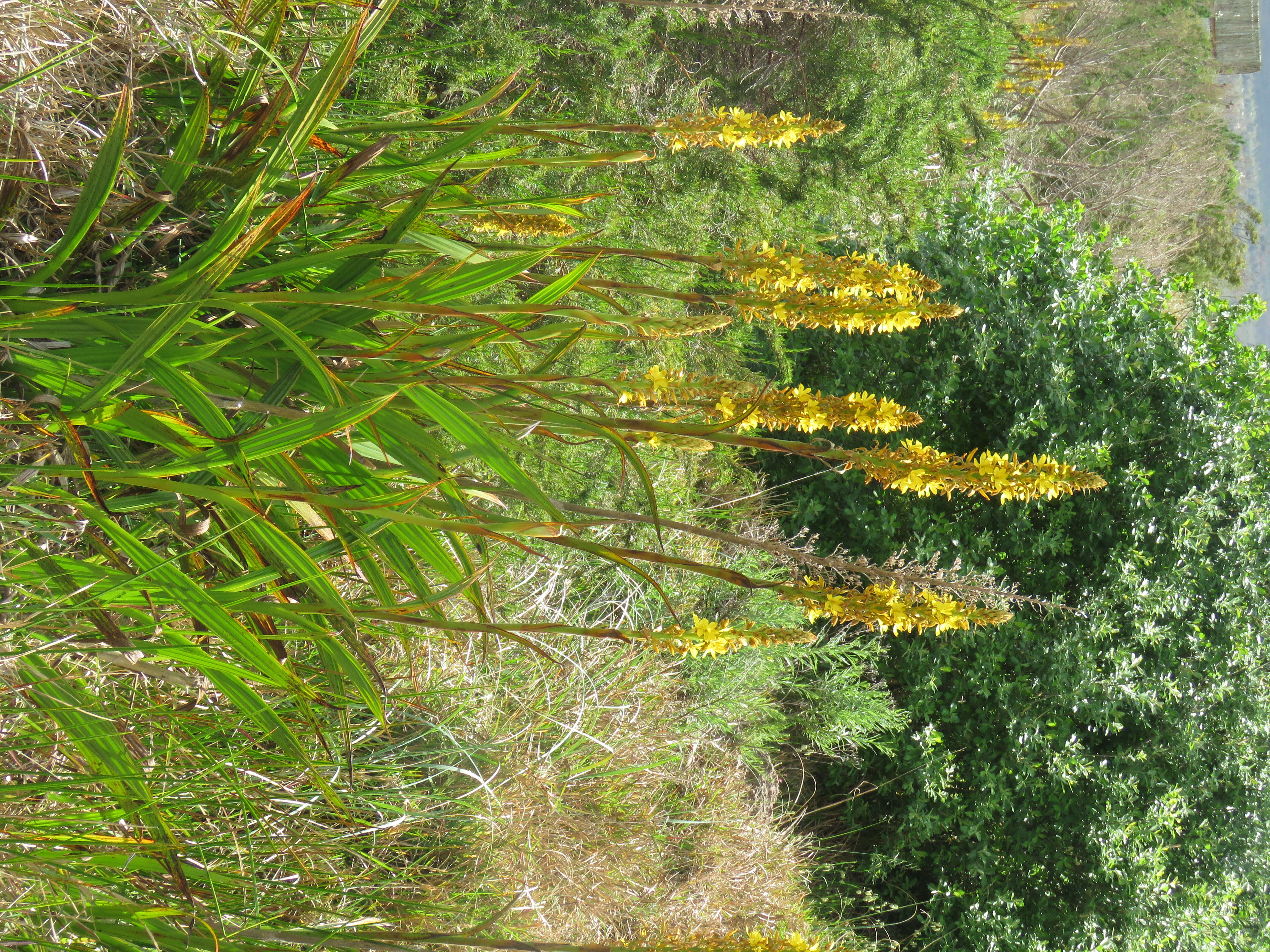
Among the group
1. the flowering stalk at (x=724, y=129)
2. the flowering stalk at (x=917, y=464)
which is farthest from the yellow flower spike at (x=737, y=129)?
the flowering stalk at (x=917, y=464)

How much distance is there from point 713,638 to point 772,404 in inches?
14.8

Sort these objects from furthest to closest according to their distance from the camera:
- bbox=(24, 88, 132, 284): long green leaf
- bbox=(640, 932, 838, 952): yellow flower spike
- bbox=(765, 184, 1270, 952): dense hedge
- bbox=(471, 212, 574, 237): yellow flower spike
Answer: bbox=(765, 184, 1270, 952): dense hedge
bbox=(471, 212, 574, 237): yellow flower spike
bbox=(640, 932, 838, 952): yellow flower spike
bbox=(24, 88, 132, 284): long green leaf

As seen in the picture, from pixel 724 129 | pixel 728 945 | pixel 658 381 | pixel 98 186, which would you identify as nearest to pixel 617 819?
pixel 728 945

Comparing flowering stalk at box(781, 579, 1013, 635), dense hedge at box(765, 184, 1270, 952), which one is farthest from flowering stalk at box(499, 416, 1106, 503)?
dense hedge at box(765, 184, 1270, 952)

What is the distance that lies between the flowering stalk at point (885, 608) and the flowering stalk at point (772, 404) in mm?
246

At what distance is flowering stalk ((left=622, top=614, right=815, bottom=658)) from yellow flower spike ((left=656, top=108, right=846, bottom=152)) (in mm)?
892

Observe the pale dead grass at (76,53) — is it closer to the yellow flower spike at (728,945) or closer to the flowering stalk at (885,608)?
the flowering stalk at (885,608)

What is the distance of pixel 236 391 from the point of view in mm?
1147

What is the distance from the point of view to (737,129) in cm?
147

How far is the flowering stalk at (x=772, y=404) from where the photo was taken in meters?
1.23

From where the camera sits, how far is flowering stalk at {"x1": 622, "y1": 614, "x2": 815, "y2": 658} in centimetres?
116

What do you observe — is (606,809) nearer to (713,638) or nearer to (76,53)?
(713,638)

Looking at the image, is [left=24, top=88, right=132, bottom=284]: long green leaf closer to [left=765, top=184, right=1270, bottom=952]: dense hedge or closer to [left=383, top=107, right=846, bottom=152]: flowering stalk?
[left=383, top=107, right=846, bottom=152]: flowering stalk

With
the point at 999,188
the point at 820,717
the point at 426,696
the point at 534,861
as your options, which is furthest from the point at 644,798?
the point at 999,188
